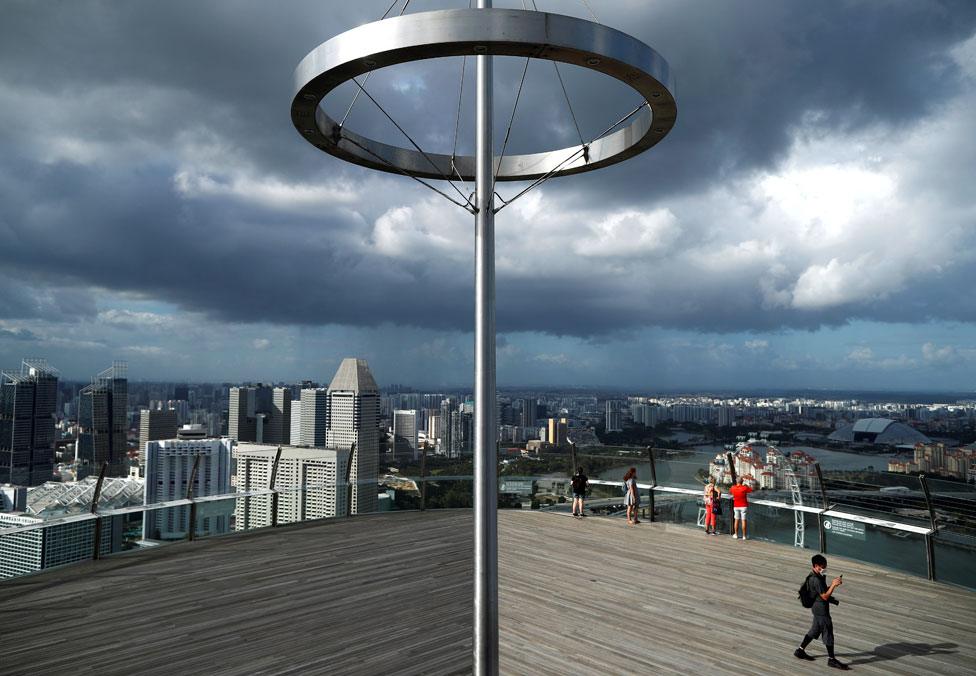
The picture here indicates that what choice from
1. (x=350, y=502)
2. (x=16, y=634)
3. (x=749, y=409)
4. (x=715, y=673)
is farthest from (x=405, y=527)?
(x=749, y=409)

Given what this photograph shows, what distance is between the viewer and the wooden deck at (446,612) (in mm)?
5816

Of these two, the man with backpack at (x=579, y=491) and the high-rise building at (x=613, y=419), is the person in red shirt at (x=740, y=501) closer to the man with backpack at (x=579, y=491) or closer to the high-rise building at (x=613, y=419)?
the man with backpack at (x=579, y=491)

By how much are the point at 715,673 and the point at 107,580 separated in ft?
26.5

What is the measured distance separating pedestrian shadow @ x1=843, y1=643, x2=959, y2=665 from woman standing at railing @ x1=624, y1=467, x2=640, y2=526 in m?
6.76

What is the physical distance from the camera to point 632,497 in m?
13.1

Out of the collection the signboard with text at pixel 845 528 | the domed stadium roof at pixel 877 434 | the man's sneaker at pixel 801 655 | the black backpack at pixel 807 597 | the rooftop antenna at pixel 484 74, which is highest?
the rooftop antenna at pixel 484 74

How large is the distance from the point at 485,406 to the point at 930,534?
326 inches

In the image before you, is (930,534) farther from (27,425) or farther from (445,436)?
(27,425)

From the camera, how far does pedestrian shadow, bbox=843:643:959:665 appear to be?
19.8 feet

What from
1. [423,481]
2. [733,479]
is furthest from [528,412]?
[733,479]

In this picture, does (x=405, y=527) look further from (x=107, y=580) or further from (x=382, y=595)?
(x=107, y=580)

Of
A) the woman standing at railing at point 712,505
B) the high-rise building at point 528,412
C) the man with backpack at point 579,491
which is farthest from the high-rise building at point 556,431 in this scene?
the woman standing at railing at point 712,505

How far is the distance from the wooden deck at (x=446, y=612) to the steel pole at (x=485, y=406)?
1.40 m

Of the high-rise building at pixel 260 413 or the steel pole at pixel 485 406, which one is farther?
the high-rise building at pixel 260 413
